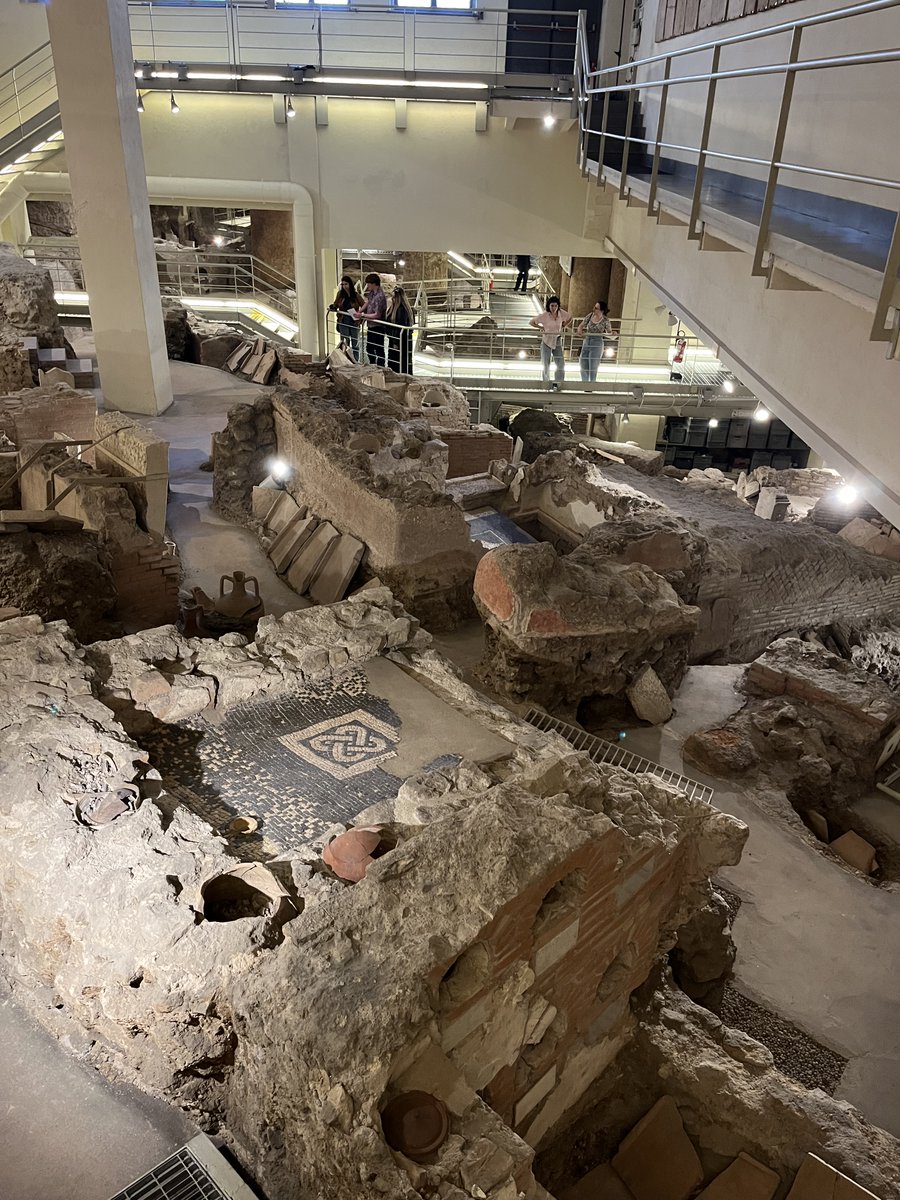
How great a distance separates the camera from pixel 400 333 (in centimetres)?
1328

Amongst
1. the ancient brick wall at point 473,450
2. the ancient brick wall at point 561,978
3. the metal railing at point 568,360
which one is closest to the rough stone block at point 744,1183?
the ancient brick wall at point 561,978

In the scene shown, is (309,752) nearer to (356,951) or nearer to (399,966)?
(356,951)

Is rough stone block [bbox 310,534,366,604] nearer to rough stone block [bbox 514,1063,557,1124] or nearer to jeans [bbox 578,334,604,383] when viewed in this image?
rough stone block [bbox 514,1063,557,1124]

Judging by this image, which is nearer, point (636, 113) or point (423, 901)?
point (423, 901)

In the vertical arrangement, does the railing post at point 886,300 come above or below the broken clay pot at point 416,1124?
above

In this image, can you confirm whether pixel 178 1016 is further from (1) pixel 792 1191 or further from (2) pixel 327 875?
(1) pixel 792 1191

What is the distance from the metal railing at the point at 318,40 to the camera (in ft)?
46.2

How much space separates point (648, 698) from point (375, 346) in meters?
8.51

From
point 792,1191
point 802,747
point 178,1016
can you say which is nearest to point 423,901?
point 178,1016

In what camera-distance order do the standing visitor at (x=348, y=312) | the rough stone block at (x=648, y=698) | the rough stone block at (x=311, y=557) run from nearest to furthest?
the rough stone block at (x=648, y=698) < the rough stone block at (x=311, y=557) < the standing visitor at (x=348, y=312)

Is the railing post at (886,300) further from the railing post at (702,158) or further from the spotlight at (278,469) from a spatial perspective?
the spotlight at (278,469)

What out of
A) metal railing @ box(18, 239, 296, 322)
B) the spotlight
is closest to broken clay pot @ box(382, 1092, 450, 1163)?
the spotlight

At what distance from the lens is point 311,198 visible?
15.1m

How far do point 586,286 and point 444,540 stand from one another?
13924 mm
